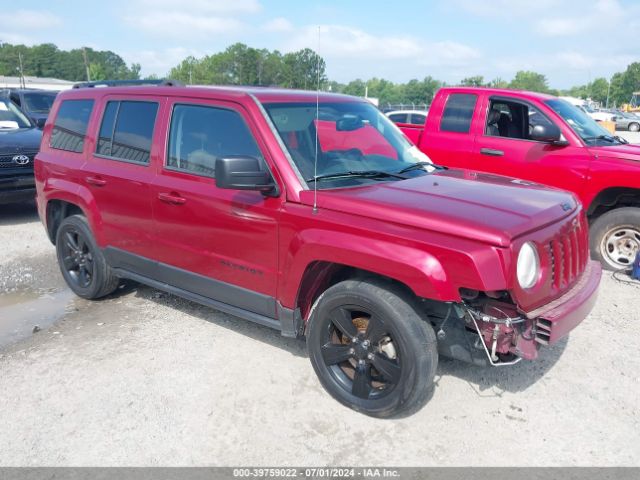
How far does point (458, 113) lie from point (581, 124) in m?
1.45

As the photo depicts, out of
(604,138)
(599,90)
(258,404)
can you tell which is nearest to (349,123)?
(258,404)

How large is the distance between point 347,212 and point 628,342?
278 cm

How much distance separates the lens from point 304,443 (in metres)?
3.06

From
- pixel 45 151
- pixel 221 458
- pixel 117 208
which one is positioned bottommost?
pixel 221 458

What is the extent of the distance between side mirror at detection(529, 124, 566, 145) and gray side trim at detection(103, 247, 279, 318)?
418cm

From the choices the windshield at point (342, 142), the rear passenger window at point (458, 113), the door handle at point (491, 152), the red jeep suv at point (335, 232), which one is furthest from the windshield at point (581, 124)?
the windshield at point (342, 142)

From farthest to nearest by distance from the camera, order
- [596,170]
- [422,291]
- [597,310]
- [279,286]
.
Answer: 1. [596,170]
2. [597,310]
3. [279,286]
4. [422,291]

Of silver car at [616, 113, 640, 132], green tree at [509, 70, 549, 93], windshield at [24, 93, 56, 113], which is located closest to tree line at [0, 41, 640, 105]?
green tree at [509, 70, 549, 93]

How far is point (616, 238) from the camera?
5969mm

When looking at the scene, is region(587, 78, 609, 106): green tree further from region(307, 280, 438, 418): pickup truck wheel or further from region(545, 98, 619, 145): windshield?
region(307, 280, 438, 418): pickup truck wheel

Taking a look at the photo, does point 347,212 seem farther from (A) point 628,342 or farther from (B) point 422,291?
(A) point 628,342

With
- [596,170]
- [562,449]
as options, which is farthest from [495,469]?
[596,170]

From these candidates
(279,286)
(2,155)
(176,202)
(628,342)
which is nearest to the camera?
(279,286)

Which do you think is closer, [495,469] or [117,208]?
[495,469]
